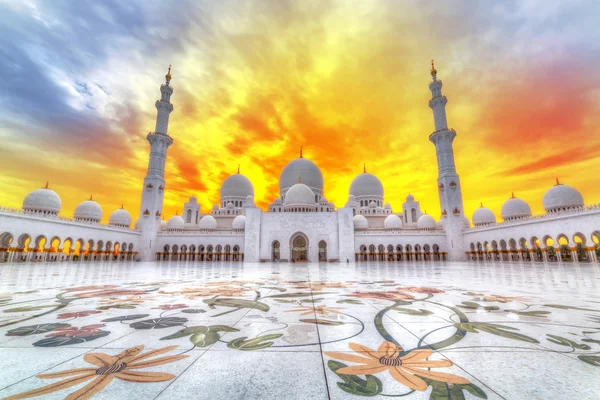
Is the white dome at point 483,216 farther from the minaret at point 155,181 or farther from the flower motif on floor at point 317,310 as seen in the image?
the minaret at point 155,181

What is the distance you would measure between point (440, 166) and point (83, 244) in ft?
128

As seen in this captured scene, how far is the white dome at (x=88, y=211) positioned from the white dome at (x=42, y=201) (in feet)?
12.9

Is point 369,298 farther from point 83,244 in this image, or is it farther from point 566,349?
point 83,244

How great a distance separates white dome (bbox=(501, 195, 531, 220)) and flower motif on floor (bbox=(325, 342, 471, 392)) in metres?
37.7

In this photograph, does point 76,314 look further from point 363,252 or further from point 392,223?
point 392,223

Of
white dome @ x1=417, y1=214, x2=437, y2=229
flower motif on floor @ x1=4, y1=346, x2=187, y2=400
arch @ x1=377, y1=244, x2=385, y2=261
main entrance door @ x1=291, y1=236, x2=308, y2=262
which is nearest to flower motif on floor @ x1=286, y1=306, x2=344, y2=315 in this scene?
flower motif on floor @ x1=4, y1=346, x2=187, y2=400

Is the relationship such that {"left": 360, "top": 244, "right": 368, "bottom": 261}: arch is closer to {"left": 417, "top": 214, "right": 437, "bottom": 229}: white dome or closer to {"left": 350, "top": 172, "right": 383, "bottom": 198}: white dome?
{"left": 417, "top": 214, "right": 437, "bottom": 229}: white dome

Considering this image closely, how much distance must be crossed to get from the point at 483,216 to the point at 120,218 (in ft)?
162

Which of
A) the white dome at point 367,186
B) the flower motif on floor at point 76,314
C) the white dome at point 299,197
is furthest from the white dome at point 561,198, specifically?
the flower motif on floor at point 76,314

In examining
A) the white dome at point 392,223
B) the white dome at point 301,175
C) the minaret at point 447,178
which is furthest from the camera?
the white dome at point 301,175

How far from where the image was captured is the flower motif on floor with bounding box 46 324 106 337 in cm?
229

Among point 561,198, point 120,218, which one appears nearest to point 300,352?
point 561,198

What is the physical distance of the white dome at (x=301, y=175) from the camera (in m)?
39.2

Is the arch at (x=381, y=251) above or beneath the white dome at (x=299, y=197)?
beneath
